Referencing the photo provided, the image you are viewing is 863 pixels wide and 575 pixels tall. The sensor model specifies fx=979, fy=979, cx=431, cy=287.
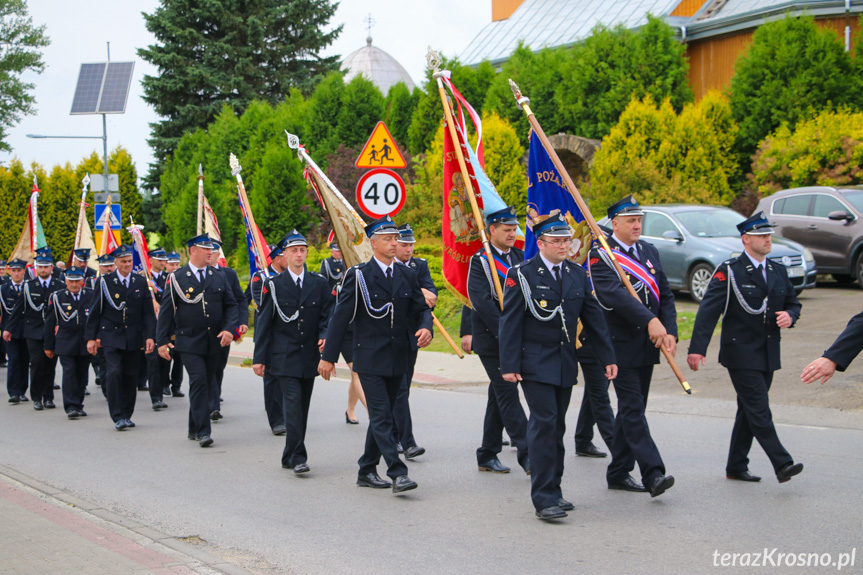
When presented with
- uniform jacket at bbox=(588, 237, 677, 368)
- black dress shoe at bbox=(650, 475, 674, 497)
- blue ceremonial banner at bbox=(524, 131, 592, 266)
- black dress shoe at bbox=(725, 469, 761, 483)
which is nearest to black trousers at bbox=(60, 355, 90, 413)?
blue ceremonial banner at bbox=(524, 131, 592, 266)

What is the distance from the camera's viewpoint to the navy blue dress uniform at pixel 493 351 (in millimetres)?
7848

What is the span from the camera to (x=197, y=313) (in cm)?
1020

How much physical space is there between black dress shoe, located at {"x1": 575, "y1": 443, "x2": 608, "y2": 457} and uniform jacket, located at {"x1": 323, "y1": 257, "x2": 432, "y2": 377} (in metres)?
1.99

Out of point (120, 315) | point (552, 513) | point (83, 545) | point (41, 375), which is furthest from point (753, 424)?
point (41, 375)

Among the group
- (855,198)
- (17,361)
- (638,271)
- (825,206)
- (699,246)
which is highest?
(855,198)

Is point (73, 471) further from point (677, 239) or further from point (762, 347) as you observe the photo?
point (677, 239)

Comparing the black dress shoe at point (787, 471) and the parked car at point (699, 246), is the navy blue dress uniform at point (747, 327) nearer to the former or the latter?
the black dress shoe at point (787, 471)

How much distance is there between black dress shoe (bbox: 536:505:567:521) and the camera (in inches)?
254

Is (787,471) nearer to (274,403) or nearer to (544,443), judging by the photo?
(544,443)

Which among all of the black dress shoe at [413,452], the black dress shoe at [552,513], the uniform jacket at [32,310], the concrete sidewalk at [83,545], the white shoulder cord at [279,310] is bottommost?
the concrete sidewalk at [83,545]

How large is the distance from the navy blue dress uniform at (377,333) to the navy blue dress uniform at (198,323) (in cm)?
272

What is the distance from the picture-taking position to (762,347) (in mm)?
7281

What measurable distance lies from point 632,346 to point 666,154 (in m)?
17.6

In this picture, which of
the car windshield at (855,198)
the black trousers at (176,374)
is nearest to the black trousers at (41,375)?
the black trousers at (176,374)
